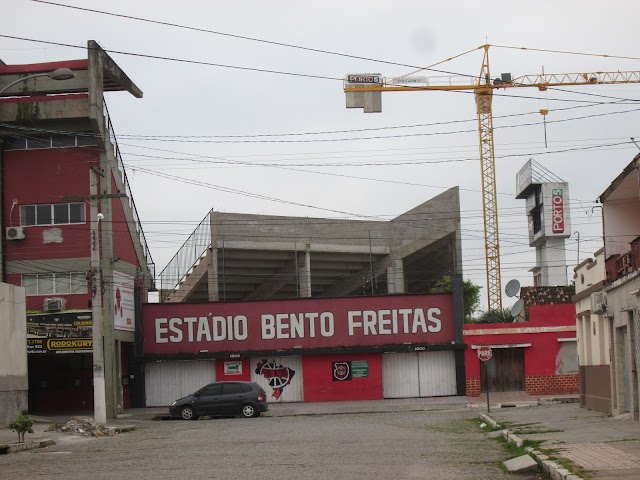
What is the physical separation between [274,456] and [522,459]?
523cm

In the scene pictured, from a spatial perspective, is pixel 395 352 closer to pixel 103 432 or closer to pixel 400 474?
pixel 103 432

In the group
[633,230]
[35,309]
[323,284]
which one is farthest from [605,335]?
[323,284]

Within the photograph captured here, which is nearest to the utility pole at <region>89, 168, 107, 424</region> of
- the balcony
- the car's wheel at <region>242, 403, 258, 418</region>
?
the car's wheel at <region>242, 403, 258, 418</region>

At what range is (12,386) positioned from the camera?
33875mm

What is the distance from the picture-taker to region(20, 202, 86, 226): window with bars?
44.0 metres

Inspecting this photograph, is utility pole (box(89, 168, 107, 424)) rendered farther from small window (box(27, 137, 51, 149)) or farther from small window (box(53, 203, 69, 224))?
small window (box(27, 137, 51, 149))

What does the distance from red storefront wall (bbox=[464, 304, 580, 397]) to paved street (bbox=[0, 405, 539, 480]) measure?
1553cm

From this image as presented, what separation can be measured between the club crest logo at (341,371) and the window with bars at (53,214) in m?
13.9

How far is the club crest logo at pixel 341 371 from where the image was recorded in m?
47.8

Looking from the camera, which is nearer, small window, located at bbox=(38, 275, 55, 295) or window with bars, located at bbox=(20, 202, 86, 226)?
small window, located at bbox=(38, 275, 55, 295)

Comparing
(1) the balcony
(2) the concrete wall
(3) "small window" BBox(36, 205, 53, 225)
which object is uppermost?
(3) "small window" BBox(36, 205, 53, 225)

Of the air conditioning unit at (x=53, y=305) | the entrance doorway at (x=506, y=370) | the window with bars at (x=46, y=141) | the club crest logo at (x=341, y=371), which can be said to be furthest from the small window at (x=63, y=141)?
the entrance doorway at (x=506, y=370)

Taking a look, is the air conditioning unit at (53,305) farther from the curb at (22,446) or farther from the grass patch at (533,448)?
the grass patch at (533,448)

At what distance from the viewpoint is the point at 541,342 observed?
4662 centimetres
